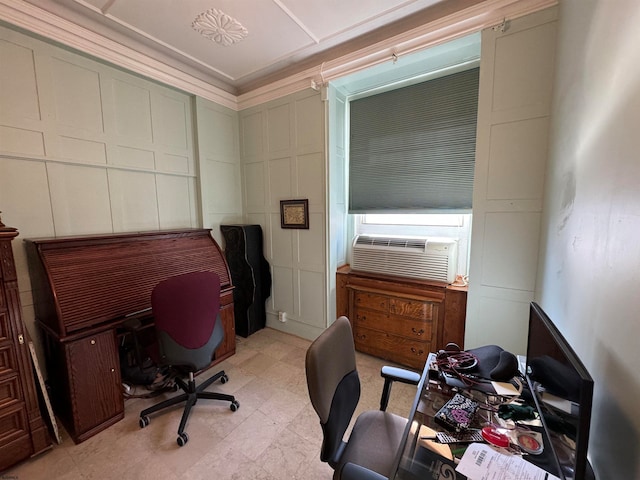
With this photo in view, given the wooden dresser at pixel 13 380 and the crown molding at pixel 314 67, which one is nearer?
the wooden dresser at pixel 13 380

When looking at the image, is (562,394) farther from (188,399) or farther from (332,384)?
(188,399)

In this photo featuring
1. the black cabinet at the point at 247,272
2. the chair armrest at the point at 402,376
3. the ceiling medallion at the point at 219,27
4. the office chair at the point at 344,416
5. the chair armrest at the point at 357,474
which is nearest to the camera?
the chair armrest at the point at 357,474

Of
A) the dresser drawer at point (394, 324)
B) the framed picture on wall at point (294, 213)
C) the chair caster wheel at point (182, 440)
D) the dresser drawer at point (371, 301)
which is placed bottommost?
the chair caster wheel at point (182, 440)

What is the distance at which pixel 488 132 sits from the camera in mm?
1868

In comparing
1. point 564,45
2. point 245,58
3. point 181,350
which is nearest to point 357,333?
point 181,350

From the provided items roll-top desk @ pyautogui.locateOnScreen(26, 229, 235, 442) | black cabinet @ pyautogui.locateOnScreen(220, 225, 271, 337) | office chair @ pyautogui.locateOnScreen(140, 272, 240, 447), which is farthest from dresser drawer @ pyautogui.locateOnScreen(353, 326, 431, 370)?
roll-top desk @ pyautogui.locateOnScreen(26, 229, 235, 442)

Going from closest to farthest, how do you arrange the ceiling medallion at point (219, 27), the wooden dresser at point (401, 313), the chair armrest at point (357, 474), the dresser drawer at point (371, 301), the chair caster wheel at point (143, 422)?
the chair armrest at point (357, 474) < the chair caster wheel at point (143, 422) < the ceiling medallion at point (219, 27) < the wooden dresser at point (401, 313) < the dresser drawer at point (371, 301)

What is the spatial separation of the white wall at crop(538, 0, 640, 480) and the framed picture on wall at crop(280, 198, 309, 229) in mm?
2084

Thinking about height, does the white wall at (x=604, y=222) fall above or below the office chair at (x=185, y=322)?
above

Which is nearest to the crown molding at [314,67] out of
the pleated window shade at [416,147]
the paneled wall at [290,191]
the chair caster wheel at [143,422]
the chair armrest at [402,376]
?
the paneled wall at [290,191]

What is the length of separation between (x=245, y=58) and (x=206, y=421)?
3.19 meters

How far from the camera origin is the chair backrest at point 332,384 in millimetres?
955

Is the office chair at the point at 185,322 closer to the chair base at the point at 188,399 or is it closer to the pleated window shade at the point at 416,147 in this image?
the chair base at the point at 188,399

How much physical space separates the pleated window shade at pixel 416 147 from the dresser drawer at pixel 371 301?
36.5 inches
